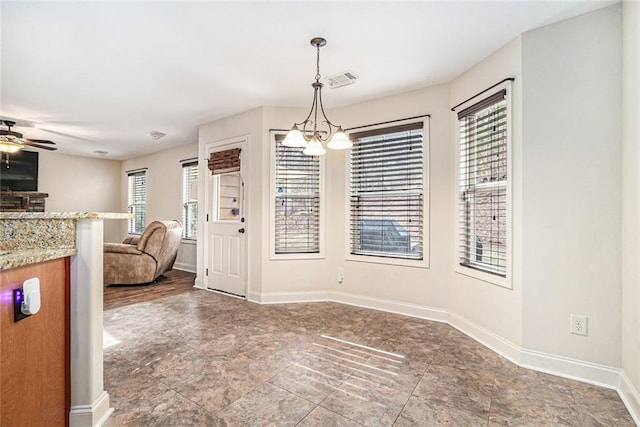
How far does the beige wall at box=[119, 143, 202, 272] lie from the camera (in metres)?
6.17

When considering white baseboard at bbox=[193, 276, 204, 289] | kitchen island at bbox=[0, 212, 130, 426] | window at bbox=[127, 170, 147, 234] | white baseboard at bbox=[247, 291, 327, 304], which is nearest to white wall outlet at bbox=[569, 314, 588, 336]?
white baseboard at bbox=[247, 291, 327, 304]

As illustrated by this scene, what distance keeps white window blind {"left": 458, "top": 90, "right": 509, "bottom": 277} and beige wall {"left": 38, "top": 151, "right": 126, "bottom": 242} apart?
25.1ft

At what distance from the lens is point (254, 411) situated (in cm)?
177

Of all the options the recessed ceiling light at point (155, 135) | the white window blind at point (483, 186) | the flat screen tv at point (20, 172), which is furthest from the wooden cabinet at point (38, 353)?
the flat screen tv at point (20, 172)

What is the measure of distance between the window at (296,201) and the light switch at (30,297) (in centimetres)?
275

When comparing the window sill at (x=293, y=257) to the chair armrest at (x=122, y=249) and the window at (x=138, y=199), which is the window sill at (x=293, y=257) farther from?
the window at (x=138, y=199)

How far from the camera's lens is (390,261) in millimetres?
3531

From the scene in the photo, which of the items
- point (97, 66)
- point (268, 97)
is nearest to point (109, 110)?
point (97, 66)

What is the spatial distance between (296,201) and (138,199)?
521cm

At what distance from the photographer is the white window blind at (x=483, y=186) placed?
8.49 ft

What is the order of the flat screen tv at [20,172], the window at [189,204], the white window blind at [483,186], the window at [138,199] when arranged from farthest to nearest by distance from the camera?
1. the window at [138,199]
2. the window at [189,204]
3. the flat screen tv at [20,172]
4. the white window blind at [483,186]

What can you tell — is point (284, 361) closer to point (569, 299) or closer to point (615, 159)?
point (569, 299)

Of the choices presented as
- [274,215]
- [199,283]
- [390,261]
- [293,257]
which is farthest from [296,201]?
[199,283]

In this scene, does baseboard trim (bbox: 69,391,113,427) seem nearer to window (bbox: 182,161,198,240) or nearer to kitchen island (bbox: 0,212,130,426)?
kitchen island (bbox: 0,212,130,426)
